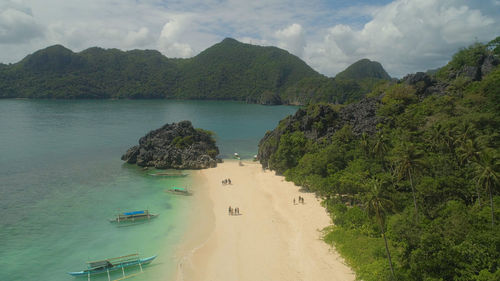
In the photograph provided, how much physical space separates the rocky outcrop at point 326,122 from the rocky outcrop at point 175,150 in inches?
566

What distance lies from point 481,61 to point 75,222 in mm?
82557

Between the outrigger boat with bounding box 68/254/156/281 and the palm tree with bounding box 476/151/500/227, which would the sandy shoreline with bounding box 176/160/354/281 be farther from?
the palm tree with bounding box 476/151/500/227

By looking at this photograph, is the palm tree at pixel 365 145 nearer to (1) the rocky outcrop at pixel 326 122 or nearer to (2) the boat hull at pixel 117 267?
(1) the rocky outcrop at pixel 326 122

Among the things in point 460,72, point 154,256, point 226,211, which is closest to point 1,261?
point 154,256

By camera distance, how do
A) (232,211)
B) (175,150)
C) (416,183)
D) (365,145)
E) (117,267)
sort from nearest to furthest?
(117,267) → (416,183) → (232,211) → (365,145) → (175,150)

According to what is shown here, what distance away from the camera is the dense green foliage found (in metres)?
21.2

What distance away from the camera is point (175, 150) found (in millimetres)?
67688

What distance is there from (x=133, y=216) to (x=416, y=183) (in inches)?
1401

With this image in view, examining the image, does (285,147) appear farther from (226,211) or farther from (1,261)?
(1,261)

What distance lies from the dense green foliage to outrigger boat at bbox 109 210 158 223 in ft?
77.5

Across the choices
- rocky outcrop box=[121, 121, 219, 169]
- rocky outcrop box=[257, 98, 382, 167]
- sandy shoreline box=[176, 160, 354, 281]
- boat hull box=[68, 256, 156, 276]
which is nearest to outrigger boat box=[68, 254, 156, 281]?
boat hull box=[68, 256, 156, 276]

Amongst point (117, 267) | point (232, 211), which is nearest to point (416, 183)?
point (232, 211)

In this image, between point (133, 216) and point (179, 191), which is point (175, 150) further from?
point (133, 216)

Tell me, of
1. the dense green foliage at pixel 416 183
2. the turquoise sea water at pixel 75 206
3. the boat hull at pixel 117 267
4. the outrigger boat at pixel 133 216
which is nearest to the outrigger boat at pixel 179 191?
the turquoise sea water at pixel 75 206
